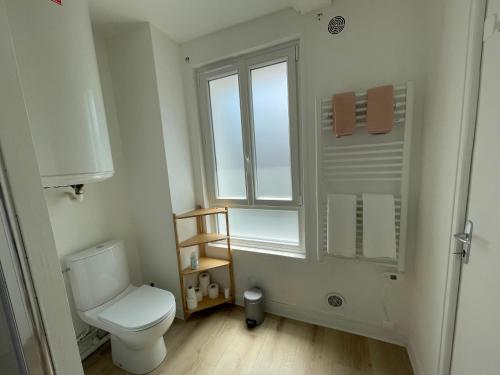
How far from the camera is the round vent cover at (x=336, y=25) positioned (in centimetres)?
132

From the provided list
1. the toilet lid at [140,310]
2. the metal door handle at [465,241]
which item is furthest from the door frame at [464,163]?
the toilet lid at [140,310]

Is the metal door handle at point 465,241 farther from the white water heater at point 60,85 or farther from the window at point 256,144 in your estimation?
the white water heater at point 60,85

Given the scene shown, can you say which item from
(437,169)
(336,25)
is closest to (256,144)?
(336,25)

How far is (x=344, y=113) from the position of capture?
4.27ft

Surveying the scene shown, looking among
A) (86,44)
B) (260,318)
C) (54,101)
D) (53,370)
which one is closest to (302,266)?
(260,318)

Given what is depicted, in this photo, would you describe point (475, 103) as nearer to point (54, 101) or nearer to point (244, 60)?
point (244, 60)

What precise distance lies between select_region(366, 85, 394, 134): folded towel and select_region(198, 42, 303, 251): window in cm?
50

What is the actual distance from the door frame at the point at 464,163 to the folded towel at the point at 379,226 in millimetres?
363

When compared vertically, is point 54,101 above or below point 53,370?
above

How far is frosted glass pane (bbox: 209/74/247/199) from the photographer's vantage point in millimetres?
1811

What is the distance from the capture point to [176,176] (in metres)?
1.77

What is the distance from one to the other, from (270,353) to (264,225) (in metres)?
0.92

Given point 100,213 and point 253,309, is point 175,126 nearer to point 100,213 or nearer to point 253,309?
point 100,213

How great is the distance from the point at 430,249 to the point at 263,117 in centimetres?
137
